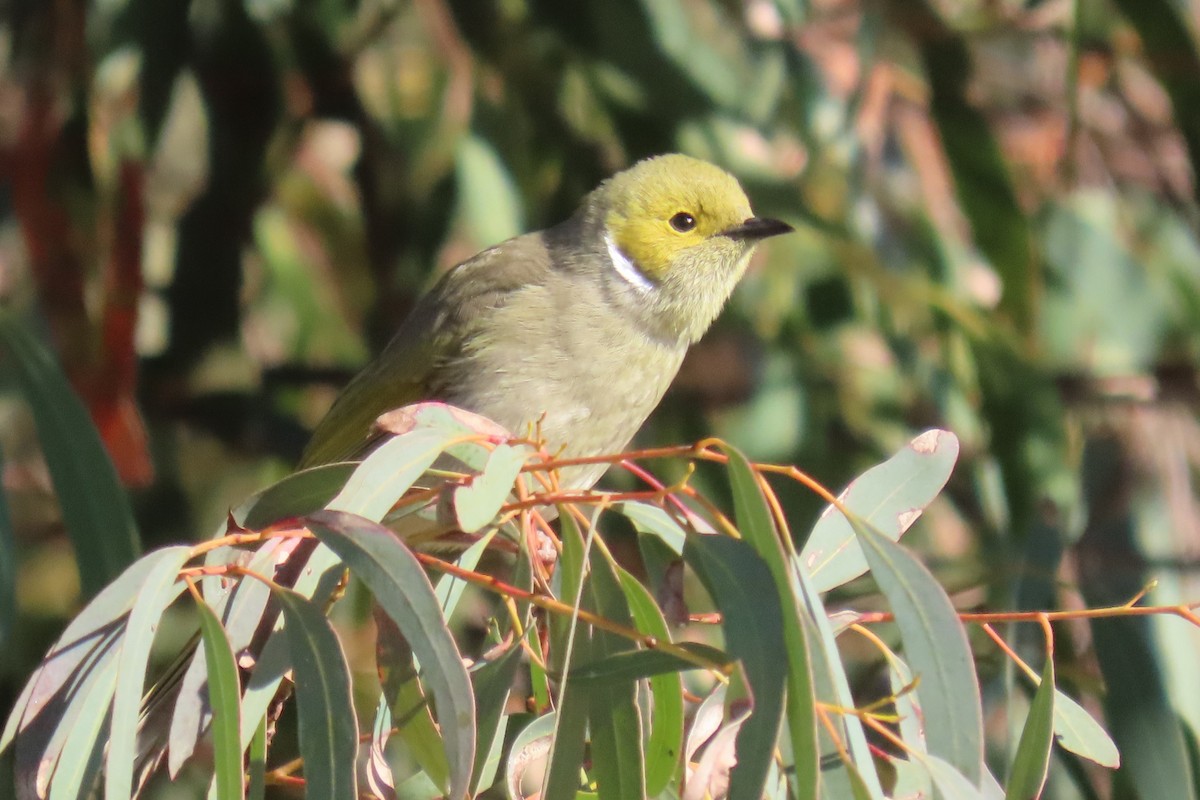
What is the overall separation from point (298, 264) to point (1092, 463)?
87.9 inches

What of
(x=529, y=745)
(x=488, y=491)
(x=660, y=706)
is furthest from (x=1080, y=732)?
(x=488, y=491)

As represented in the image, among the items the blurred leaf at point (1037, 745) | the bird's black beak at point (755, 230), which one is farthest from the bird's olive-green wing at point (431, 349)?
the blurred leaf at point (1037, 745)

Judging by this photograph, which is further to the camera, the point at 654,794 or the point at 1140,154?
the point at 1140,154

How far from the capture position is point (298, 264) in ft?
14.2

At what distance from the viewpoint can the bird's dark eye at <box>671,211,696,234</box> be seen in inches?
125

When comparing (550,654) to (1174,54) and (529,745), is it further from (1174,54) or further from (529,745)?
(1174,54)

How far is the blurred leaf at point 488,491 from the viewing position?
5.19 ft

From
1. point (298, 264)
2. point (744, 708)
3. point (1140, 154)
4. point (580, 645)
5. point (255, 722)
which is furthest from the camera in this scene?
point (1140, 154)

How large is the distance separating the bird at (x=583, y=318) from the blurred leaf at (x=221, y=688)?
120cm

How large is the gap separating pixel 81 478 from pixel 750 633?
1375 millimetres

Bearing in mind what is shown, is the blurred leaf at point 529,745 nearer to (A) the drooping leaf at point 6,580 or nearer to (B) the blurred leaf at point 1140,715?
(A) the drooping leaf at point 6,580

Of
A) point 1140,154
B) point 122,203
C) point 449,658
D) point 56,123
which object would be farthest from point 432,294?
point 1140,154

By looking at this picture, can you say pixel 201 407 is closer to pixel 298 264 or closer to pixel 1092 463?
pixel 298 264

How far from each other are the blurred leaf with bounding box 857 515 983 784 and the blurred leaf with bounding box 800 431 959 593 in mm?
231
